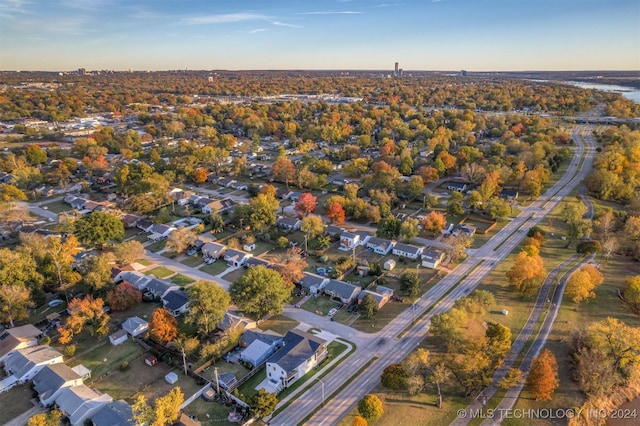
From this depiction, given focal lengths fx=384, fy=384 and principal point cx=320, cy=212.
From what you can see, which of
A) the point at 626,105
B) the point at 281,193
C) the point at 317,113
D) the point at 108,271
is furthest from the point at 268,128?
the point at 626,105

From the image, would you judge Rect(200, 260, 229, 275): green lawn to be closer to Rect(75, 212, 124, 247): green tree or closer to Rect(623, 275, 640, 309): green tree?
Rect(75, 212, 124, 247): green tree

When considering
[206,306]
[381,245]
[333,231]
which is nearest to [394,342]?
[206,306]

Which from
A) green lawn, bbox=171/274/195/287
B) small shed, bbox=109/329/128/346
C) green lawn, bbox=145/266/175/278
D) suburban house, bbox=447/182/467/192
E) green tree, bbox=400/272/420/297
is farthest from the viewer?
suburban house, bbox=447/182/467/192

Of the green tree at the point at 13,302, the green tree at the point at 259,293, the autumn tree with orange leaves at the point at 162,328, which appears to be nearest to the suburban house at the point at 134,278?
the green tree at the point at 13,302

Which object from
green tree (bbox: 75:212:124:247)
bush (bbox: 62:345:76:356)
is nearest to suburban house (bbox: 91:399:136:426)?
bush (bbox: 62:345:76:356)

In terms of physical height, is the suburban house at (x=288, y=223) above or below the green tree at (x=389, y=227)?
below

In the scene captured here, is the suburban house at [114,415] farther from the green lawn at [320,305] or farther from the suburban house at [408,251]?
the suburban house at [408,251]
